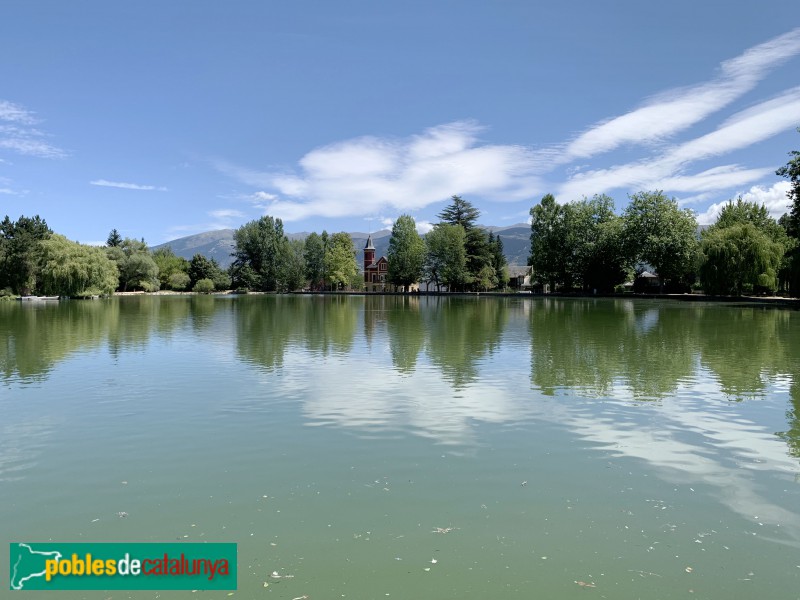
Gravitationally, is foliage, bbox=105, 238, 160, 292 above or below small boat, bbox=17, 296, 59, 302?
above

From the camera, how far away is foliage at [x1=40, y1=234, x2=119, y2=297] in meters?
70.4

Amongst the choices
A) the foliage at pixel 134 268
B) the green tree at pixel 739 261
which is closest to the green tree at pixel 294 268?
the foliage at pixel 134 268

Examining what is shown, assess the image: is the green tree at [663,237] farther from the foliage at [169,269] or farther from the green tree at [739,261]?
the foliage at [169,269]

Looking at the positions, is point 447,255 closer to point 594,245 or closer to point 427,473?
point 594,245

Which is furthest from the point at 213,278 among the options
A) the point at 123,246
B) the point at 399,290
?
the point at 399,290

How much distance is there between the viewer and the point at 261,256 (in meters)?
126

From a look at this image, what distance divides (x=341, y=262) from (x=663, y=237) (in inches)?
2742

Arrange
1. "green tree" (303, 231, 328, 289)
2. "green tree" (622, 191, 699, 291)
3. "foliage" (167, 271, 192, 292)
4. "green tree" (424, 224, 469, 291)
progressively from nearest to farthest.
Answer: "green tree" (622, 191, 699, 291)
"green tree" (424, 224, 469, 291)
"foliage" (167, 271, 192, 292)
"green tree" (303, 231, 328, 289)

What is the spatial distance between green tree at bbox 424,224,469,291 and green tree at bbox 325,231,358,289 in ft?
75.9

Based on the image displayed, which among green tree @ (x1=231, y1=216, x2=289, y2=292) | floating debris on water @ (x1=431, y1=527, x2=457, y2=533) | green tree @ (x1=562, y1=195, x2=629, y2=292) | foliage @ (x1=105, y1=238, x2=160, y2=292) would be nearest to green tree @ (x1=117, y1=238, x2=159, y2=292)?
foliage @ (x1=105, y1=238, x2=160, y2=292)

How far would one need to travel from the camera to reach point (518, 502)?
22.2 ft

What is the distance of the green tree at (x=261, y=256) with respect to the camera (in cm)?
12394

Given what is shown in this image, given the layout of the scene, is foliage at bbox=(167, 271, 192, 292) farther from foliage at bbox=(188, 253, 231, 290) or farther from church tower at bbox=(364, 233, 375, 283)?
church tower at bbox=(364, 233, 375, 283)

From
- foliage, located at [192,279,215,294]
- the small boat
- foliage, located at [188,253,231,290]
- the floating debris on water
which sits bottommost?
the floating debris on water
